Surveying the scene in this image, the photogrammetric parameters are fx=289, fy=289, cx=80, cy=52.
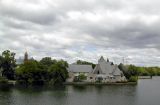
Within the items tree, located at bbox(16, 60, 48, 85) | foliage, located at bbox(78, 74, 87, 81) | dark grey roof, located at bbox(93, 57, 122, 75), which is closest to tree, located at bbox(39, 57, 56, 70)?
foliage, located at bbox(78, 74, 87, 81)

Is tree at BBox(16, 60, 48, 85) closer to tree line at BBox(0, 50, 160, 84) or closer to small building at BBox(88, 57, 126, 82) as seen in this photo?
tree line at BBox(0, 50, 160, 84)

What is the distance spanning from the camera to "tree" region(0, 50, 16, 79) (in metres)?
87.6

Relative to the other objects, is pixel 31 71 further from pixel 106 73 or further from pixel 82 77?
pixel 106 73

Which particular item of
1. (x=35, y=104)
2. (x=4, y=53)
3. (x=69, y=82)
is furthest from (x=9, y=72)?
(x=35, y=104)

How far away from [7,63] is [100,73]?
29.3m

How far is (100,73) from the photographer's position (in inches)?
3652

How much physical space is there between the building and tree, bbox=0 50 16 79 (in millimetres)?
18104

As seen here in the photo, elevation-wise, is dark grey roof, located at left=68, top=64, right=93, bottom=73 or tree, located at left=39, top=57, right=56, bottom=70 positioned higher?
tree, located at left=39, top=57, right=56, bottom=70

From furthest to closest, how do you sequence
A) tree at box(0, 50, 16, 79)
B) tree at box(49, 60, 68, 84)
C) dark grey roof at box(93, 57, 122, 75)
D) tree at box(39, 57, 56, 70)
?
tree at box(39, 57, 56, 70), dark grey roof at box(93, 57, 122, 75), tree at box(0, 50, 16, 79), tree at box(49, 60, 68, 84)

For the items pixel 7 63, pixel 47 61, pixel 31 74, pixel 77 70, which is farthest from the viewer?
pixel 47 61

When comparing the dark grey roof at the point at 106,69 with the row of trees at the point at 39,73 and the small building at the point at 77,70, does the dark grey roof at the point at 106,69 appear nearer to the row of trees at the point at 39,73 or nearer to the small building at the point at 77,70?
the small building at the point at 77,70

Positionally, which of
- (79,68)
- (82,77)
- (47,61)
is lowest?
(82,77)

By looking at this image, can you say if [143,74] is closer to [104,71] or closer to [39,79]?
[104,71]

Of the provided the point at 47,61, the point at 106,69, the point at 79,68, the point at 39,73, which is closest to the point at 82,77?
the point at 79,68
